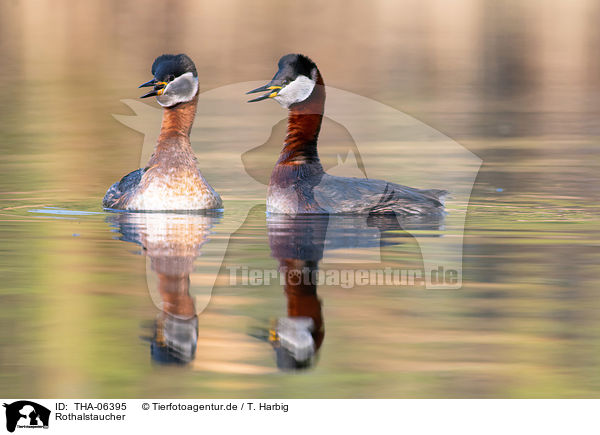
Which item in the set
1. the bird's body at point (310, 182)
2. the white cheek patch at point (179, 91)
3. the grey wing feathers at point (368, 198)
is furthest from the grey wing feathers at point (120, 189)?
the grey wing feathers at point (368, 198)

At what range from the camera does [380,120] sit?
2200 centimetres

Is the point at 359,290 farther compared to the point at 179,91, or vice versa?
the point at 179,91

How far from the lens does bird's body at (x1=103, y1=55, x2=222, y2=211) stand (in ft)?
42.5

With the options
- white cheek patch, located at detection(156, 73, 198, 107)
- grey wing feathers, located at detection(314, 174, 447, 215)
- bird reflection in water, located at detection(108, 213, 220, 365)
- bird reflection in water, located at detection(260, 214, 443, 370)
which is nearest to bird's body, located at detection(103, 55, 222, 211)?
white cheek patch, located at detection(156, 73, 198, 107)

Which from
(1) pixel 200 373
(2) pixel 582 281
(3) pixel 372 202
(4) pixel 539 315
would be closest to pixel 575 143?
(3) pixel 372 202

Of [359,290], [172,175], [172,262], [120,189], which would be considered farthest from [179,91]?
[359,290]

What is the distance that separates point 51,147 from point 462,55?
2056 centimetres

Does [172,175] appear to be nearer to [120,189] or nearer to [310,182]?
[120,189]

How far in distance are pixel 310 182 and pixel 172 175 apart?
4.95 feet

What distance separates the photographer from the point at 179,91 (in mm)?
13312

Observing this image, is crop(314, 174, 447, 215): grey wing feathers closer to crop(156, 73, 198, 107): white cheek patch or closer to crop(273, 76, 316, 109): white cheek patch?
crop(273, 76, 316, 109): white cheek patch

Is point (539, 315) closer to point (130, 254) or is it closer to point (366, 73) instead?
point (130, 254)

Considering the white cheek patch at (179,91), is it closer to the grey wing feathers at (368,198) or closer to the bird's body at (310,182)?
the bird's body at (310,182)

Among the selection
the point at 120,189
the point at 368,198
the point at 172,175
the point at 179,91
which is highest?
the point at 179,91
